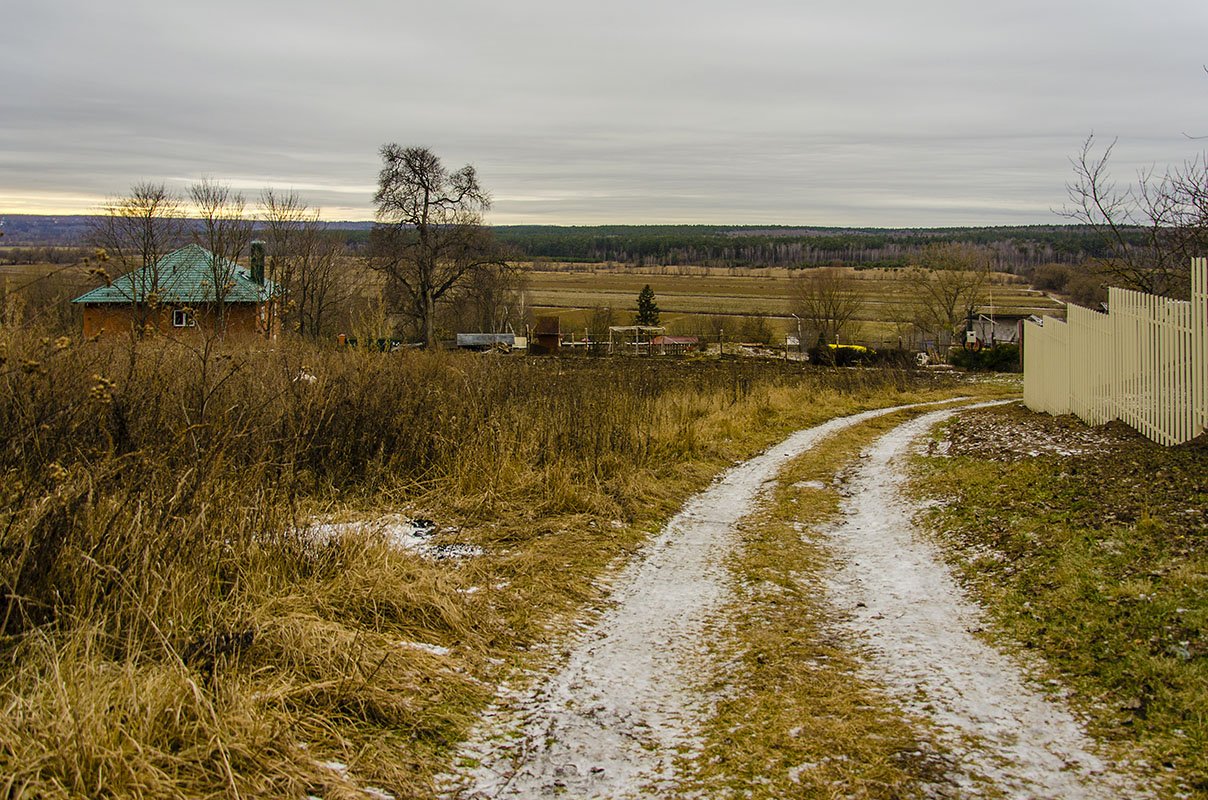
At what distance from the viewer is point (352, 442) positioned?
9.36m

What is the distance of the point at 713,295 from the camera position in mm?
141125

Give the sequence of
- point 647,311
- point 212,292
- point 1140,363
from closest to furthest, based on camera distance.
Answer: point 1140,363 < point 212,292 < point 647,311

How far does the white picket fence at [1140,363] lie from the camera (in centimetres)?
916

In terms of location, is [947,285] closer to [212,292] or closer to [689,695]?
[212,292]

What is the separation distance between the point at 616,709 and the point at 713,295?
138918mm

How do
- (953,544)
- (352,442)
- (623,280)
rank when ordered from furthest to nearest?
(623,280) < (352,442) < (953,544)

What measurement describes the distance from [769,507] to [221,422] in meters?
5.71

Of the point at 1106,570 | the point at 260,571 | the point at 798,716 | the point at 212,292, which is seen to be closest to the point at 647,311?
the point at 212,292

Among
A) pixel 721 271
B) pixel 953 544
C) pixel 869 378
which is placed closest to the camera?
pixel 953 544

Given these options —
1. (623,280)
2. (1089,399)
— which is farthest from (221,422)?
(623,280)

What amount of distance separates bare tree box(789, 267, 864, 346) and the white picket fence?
52845mm

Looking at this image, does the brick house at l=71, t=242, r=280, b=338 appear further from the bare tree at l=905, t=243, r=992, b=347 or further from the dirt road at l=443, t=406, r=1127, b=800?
the bare tree at l=905, t=243, r=992, b=347

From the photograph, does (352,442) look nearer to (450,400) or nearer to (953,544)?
(450,400)

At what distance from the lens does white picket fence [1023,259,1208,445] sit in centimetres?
916
